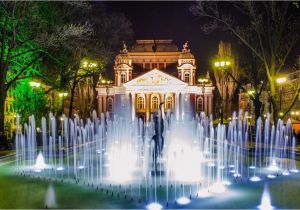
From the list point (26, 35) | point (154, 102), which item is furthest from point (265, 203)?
point (154, 102)

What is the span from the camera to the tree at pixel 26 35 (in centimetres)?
1967

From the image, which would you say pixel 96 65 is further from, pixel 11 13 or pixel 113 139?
pixel 11 13

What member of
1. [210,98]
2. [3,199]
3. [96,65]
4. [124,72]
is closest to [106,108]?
[124,72]

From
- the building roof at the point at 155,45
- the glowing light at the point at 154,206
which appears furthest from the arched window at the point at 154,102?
the glowing light at the point at 154,206

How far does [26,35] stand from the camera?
70.8 feet

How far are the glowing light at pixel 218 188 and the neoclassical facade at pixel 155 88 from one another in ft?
184

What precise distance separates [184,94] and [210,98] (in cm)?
491

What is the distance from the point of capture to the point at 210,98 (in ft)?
233

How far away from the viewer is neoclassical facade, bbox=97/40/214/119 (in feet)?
230

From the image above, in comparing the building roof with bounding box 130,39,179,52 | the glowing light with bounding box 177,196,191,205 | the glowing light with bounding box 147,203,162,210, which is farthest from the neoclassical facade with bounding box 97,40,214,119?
the glowing light with bounding box 147,203,162,210

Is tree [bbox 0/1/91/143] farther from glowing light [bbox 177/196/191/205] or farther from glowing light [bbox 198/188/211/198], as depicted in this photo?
glowing light [bbox 177/196/191/205]

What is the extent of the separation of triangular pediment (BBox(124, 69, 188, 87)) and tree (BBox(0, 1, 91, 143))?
46.7 meters

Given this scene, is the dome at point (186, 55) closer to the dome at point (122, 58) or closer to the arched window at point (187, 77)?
the arched window at point (187, 77)

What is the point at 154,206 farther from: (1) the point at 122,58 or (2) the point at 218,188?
(1) the point at 122,58
